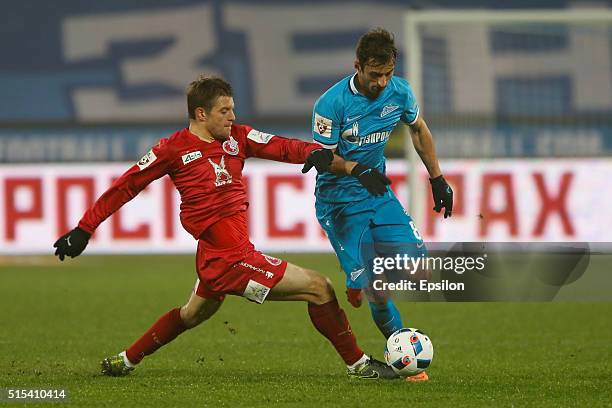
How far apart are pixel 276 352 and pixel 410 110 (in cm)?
205

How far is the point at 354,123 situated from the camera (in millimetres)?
6844

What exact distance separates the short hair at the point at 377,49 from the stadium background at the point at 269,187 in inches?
66.6

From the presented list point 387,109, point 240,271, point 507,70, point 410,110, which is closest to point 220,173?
point 240,271

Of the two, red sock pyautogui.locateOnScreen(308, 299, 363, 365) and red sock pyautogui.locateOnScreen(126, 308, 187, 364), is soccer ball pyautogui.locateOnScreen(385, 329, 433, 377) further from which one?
red sock pyautogui.locateOnScreen(126, 308, 187, 364)

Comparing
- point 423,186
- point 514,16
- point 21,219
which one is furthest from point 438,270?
point 21,219

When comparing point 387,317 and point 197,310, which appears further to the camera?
point 387,317

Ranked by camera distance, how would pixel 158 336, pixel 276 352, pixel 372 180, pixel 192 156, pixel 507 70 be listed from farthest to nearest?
pixel 507 70 → pixel 276 352 → pixel 158 336 → pixel 192 156 → pixel 372 180

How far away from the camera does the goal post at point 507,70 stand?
45.5ft

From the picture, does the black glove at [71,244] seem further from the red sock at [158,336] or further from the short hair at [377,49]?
the short hair at [377,49]

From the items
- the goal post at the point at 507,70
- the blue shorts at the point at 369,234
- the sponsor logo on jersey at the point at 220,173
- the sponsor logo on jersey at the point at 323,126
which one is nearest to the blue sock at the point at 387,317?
the blue shorts at the point at 369,234

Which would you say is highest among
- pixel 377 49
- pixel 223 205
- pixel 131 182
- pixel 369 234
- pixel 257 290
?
pixel 377 49

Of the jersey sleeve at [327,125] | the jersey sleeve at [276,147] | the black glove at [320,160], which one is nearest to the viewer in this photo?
the black glove at [320,160]

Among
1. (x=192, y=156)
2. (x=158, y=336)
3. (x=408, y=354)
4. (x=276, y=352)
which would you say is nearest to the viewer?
(x=408, y=354)

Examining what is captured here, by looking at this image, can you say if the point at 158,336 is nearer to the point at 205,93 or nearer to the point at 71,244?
the point at 71,244
